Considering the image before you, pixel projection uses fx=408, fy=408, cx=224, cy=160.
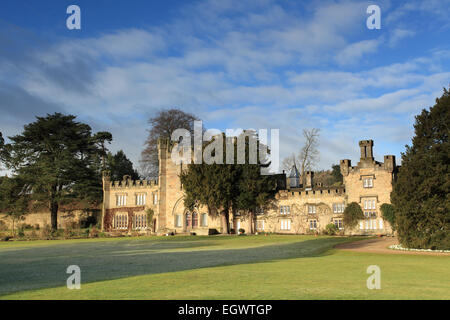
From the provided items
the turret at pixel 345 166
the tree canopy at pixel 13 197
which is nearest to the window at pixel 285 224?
the turret at pixel 345 166

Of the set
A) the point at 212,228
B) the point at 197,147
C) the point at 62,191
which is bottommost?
the point at 212,228

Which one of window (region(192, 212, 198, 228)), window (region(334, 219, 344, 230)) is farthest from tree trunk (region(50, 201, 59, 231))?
window (region(334, 219, 344, 230))

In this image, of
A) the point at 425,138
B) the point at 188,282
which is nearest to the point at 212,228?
the point at 425,138

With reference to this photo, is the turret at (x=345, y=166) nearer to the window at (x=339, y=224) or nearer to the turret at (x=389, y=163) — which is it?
the turret at (x=389, y=163)

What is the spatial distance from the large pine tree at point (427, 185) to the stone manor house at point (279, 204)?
14248 mm

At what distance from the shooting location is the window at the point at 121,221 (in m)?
54.0

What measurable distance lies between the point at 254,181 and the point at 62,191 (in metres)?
25.3

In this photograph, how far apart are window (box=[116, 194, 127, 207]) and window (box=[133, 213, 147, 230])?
258 centimetres

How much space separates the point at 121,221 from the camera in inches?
2136

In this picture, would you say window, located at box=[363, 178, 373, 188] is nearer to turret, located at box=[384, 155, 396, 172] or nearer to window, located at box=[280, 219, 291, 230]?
turret, located at box=[384, 155, 396, 172]

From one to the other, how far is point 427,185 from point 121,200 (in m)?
40.0

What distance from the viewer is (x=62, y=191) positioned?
52500 mm

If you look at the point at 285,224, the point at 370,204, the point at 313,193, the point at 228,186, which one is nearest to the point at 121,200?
the point at 228,186
